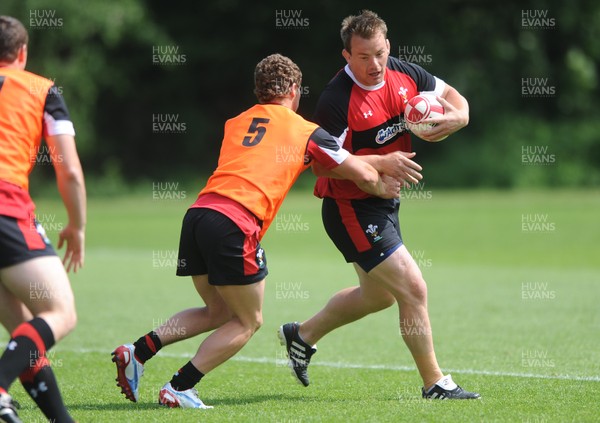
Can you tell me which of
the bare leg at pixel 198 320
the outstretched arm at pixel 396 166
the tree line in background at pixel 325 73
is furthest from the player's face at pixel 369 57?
the tree line in background at pixel 325 73

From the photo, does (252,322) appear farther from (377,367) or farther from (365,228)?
(377,367)

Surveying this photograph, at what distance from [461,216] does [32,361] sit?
1880cm

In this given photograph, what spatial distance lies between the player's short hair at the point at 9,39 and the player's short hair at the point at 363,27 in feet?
7.51

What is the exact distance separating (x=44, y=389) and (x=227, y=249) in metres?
1.44

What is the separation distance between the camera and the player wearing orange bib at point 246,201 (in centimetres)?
598

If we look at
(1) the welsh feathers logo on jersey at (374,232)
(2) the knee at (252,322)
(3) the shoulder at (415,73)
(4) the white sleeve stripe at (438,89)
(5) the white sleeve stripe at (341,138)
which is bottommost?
(2) the knee at (252,322)

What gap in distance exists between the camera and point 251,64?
116 feet

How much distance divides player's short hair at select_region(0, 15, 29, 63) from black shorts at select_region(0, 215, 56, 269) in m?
0.87

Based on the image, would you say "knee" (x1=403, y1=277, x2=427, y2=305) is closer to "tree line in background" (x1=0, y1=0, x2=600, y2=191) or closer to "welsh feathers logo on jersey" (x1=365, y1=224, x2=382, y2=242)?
"welsh feathers logo on jersey" (x1=365, y1=224, x2=382, y2=242)

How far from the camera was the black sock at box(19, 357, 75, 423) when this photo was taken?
197 inches

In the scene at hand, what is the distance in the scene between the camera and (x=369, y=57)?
6.49 metres

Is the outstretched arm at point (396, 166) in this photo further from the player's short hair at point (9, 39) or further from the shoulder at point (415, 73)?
the player's short hair at point (9, 39)

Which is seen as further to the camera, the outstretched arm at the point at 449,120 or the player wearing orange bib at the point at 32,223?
the outstretched arm at the point at 449,120

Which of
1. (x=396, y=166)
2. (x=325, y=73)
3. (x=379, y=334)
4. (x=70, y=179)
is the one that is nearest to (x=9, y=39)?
(x=70, y=179)
